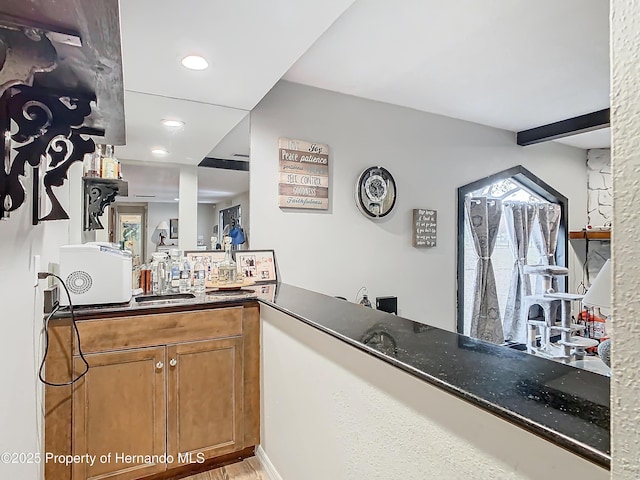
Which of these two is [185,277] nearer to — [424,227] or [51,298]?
[51,298]

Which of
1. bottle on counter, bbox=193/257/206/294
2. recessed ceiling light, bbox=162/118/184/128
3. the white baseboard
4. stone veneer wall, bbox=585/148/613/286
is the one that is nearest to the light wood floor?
the white baseboard

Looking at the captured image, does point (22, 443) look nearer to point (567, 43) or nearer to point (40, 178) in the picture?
point (40, 178)

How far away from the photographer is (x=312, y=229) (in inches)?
121

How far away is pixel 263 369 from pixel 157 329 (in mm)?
611

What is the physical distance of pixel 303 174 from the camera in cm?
301

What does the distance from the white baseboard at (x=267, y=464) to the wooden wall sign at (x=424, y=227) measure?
223 centimetres

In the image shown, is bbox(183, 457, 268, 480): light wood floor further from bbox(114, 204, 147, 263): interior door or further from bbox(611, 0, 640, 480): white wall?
bbox(611, 0, 640, 480): white wall

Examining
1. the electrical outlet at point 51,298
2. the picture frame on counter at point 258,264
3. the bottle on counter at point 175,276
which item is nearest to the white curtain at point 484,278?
the picture frame on counter at point 258,264

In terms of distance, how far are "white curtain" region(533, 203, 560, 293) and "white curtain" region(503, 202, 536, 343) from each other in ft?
0.65

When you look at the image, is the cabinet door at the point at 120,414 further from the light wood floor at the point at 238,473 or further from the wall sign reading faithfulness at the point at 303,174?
the wall sign reading faithfulness at the point at 303,174

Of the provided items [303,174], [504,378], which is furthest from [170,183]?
[504,378]

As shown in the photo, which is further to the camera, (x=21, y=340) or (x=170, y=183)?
(x=170, y=183)

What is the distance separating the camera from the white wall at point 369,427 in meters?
0.77

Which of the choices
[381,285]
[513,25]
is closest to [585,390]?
[513,25]
